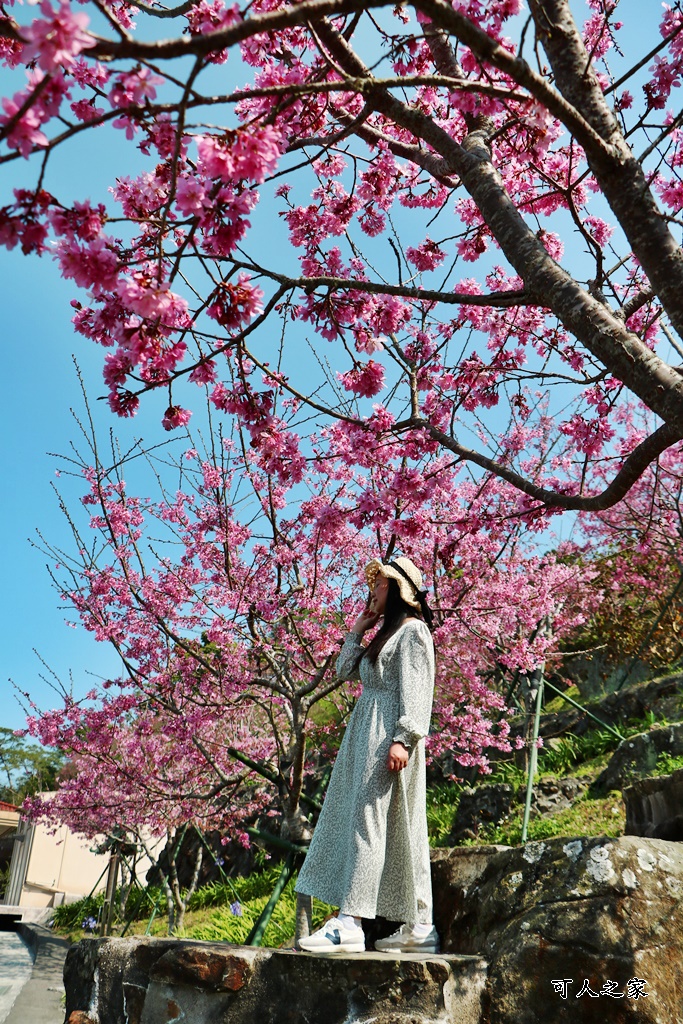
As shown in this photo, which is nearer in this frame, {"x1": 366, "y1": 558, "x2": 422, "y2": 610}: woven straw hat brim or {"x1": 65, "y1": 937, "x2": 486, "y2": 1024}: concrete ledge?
{"x1": 65, "y1": 937, "x2": 486, "y2": 1024}: concrete ledge

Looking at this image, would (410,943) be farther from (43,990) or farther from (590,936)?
(43,990)

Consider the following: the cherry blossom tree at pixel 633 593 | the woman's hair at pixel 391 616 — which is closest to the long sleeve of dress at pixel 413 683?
the woman's hair at pixel 391 616

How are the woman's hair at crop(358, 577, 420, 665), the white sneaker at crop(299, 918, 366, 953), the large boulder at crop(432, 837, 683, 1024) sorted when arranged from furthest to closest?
the woman's hair at crop(358, 577, 420, 665), the white sneaker at crop(299, 918, 366, 953), the large boulder at crop(432, 837, 683, 1024)

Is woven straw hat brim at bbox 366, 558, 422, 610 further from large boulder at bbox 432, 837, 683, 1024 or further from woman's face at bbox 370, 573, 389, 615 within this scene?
large boulder at bbox 432, 837, 683, 1024

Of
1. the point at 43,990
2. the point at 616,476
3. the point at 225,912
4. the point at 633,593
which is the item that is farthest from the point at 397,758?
the point at 633,593

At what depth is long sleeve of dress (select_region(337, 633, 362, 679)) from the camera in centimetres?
379

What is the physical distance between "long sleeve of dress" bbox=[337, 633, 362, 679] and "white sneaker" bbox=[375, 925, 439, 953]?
3.89 feet

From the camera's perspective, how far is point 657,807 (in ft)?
13.0

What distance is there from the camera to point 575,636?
39.4 ft

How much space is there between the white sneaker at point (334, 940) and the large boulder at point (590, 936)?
1.63 feet

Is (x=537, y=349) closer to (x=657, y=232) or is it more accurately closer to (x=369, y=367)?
(x=369, y=367)

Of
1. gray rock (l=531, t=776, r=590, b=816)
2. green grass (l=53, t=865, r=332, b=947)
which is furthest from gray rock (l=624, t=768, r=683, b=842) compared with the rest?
green grass (l=53, t=865, r=332, b=947)

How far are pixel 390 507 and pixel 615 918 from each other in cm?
276

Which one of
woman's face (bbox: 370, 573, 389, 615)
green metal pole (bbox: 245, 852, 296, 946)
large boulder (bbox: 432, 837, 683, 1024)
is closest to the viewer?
large boulder (bbox: 432, 837, 683, 1024)
